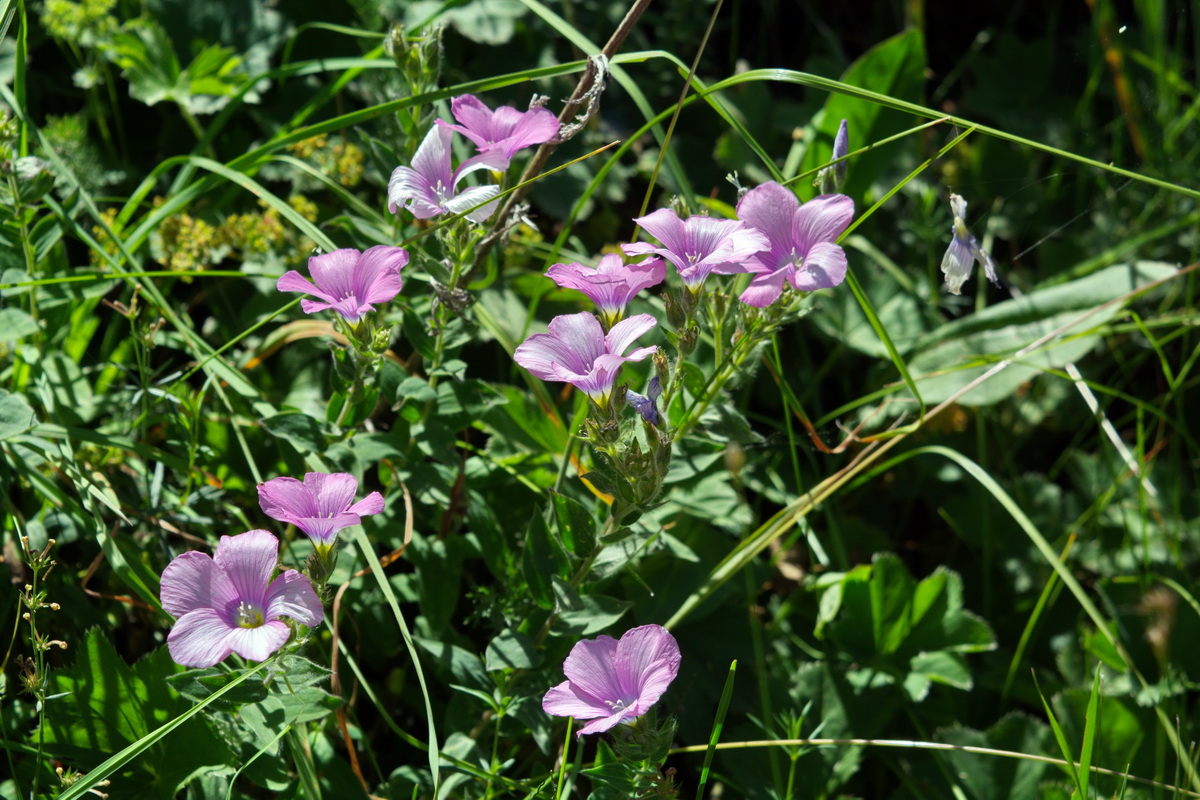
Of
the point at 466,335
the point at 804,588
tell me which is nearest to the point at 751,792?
the point at 804,588

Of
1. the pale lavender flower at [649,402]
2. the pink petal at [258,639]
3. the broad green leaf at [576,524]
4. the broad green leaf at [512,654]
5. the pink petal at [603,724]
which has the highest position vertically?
the pale lavender flower at [649,402]

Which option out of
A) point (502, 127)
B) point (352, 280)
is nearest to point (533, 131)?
point (502, 127)

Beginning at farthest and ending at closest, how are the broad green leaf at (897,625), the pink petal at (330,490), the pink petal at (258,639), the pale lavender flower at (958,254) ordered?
the broad green leaf at (897,625) → the pale lavender flower at (958,254) → the pink petal at (330,490) → the pink petal at (258,639)

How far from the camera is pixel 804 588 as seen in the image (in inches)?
69.2

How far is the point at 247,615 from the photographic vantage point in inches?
40.2

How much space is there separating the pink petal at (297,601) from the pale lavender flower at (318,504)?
55mm

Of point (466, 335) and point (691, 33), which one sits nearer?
point (466, 335)

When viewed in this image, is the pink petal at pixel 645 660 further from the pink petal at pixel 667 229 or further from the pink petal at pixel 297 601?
the pink petal at pixel 667 229

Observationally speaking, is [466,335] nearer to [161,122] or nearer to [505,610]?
[505,610]

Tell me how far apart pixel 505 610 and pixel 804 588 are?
674 millimetres

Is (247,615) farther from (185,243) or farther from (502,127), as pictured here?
(185,243)

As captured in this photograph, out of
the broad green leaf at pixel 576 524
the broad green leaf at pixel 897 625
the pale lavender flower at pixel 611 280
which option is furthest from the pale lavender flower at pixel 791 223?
the broad green leaf at pixel 897 625

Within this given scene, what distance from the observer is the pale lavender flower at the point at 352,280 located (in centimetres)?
109

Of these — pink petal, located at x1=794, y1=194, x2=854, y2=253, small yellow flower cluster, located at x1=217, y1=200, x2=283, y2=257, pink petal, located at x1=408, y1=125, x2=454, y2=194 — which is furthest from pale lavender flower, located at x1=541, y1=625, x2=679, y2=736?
small yellow flower cluster, located at x1=217, y1=200, x2=283, y2=257
